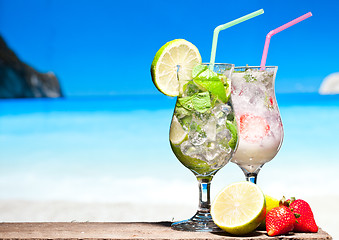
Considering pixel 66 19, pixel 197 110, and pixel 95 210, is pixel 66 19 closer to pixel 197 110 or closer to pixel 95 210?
pixel 95 210

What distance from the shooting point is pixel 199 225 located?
6.45 feet

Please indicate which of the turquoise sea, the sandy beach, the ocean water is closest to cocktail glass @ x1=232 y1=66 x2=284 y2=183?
the sandy beach

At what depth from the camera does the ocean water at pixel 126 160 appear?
22.9ft

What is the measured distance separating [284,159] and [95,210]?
9.28 ft

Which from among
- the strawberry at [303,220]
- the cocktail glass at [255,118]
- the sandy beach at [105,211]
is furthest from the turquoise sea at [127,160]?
the strawberry at [303,220]

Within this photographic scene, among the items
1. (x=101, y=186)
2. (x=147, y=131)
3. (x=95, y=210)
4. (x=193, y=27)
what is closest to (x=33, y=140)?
(x=147, y=131)

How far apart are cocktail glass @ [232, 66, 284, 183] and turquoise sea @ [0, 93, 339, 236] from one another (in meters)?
3.82

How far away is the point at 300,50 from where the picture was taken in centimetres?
1554

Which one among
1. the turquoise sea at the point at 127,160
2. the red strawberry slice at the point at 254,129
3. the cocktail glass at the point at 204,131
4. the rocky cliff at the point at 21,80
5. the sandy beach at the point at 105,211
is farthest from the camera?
the rocky cliff at the point at 21,80

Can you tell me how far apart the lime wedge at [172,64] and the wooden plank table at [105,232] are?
483mm

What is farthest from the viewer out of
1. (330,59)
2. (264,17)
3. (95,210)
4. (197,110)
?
(330,59)

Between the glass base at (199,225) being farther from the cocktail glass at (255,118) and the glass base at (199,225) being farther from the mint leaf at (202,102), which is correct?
the mint leaf at (202,102)

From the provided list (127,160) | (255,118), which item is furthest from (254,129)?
(127,160)

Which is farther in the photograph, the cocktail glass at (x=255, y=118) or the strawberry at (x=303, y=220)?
the cocktail glass at (x=255, y=118)
